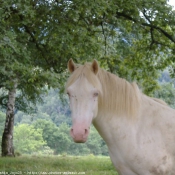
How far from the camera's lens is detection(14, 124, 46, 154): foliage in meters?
45.6

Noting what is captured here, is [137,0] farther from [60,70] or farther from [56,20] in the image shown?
[60,70]

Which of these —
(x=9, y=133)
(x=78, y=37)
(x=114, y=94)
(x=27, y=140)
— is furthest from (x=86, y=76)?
(x=27, y=140)

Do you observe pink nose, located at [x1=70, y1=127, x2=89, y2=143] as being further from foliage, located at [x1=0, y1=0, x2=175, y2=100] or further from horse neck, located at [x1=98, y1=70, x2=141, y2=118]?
foliage, located at [x1=0, y1=0, x2=175, y2=100]

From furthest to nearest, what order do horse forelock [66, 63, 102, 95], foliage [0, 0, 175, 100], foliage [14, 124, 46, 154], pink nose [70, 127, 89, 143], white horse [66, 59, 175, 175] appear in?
1. foliage [14, 124, 46, 154]
2. foliage [0, 0, 175, 100]
3. white horse [66, 59, 175, 175]
4. horse forelock [66, 63, 102, 95]
5. pink nose [70, 127, 89, 143]

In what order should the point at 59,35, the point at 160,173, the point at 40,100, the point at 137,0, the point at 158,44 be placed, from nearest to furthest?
1. the point at 160,173
2. the point at 59,35
3. the point at 137,0
4. the point at 158,44
5. the point at 40,100

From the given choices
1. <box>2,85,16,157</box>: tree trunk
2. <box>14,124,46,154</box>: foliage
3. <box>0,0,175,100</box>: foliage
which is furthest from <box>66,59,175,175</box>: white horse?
<box>14,124,46,154</box>: foliage

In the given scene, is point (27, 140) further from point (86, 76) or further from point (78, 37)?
point (86, 76)

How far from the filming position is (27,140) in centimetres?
4641

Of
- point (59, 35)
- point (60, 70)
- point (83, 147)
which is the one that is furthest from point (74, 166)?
point (83, 147)

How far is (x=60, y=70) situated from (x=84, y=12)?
7.13ft

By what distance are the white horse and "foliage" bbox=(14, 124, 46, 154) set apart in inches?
1651

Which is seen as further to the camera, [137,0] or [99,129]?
[137,0]

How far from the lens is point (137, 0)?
9016 millimetres

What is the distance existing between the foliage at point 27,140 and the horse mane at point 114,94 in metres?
42.0
